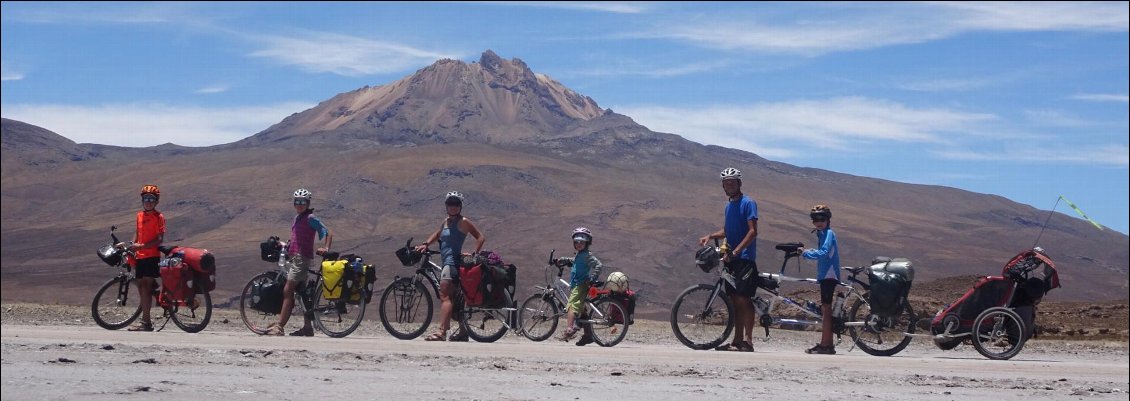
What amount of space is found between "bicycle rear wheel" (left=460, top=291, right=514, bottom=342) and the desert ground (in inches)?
21.7

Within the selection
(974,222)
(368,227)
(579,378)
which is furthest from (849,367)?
(974,222)

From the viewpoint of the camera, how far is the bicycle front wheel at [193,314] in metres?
13.4

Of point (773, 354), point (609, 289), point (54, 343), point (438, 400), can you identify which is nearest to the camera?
point (438, 400)

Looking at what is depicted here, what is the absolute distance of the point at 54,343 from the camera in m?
10.6

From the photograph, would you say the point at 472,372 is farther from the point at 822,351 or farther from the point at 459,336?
the point at 822,351

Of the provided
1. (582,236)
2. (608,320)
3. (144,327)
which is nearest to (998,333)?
(608,320)

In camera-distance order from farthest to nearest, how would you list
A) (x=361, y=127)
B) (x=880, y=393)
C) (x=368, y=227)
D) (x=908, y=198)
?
(x=361, y=127) → (x=908, y=198) → (x=368, y=227) → (x=880, y=393)

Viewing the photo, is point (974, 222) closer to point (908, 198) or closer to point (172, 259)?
point (908, 198)

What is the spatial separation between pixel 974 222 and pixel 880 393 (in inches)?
5198

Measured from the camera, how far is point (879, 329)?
40.9 feet

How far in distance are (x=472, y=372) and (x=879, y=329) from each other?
462 centimetres

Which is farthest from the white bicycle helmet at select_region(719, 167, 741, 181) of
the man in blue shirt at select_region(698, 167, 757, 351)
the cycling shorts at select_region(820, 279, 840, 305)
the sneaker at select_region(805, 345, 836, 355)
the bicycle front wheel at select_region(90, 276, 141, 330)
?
the bicycle front wheel at select_region(90, 276, 141, 330)

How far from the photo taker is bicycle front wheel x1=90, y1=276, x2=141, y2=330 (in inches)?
527

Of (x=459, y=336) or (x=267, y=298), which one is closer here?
(x=459, y=336)
